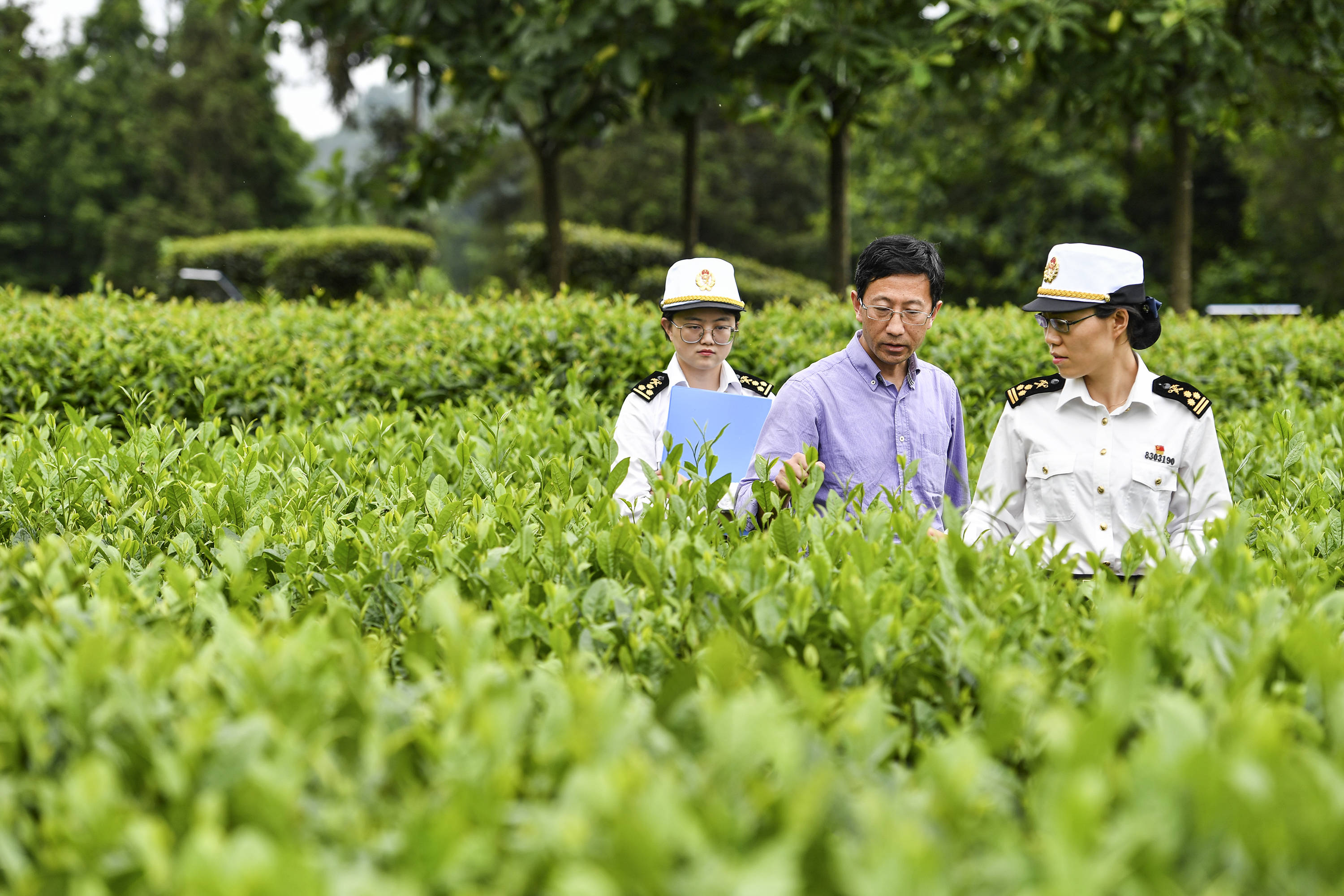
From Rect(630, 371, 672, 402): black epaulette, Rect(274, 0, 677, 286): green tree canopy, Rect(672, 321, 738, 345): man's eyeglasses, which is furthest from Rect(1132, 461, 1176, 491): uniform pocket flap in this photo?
Rect(274, 0, 677, 286): green tree canopy

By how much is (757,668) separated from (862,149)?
78.6ft

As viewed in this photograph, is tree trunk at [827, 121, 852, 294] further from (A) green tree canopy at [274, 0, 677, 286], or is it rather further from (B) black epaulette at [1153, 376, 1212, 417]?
(B) black epaulette at [1153, 376, 1212, 417]

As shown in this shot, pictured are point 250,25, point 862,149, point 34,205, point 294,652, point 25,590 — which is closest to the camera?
point 294,652

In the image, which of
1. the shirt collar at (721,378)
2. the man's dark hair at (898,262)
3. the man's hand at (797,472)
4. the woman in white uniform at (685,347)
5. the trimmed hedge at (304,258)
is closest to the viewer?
the man's hand at (797,472)

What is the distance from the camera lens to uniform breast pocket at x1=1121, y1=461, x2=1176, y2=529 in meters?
2.83

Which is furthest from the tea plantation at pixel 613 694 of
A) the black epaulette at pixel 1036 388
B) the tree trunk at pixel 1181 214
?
the tree trunk at pixel 1181 214

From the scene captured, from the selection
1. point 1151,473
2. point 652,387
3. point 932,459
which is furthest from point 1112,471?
point 652,387

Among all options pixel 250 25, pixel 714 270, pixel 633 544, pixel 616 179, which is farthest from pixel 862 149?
pixel 633 544

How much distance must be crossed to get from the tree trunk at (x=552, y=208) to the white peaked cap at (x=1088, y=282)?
8.03 metres

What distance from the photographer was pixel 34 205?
4141 centimetres

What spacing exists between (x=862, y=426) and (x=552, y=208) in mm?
8226

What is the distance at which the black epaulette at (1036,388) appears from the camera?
9.69ft

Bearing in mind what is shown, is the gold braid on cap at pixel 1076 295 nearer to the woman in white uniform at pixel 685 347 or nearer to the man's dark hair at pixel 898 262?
the man's dark hair at pixel 898 262

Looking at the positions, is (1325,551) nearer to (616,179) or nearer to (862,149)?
(862,149)
